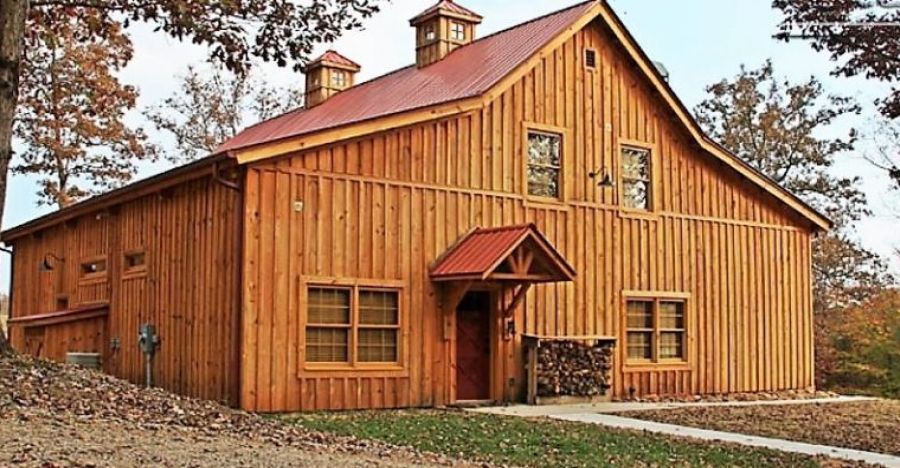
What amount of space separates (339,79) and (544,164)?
8.52 metres

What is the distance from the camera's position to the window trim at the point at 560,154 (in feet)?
58.6

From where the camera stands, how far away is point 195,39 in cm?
1300

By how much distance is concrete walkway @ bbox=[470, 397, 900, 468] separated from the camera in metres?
11.5

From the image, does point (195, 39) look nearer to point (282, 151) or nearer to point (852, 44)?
point (282, 151)

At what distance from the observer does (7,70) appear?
12.2 meters

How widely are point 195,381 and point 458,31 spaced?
958 cm

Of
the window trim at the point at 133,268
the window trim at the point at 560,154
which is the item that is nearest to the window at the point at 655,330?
the window trim at the point at 560,154

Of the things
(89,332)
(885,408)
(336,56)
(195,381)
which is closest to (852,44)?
(885,408)

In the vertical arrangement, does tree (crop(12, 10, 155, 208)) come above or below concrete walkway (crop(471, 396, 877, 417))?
above

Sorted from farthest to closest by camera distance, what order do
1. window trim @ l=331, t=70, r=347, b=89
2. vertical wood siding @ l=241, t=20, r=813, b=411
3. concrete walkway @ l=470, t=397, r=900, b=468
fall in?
window trim @ l=331, t=70, r=347, b=89 → vertical wood siding @ l=241, t=20, r=813, b=411 → concrete walkway @ l=470, t=397, r=900, b=468

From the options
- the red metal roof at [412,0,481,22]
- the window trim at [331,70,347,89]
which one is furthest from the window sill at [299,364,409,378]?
the window trim at [331,70,347,89]

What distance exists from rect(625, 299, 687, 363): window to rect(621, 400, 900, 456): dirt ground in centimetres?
218

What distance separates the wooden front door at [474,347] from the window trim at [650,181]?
11.5 feet

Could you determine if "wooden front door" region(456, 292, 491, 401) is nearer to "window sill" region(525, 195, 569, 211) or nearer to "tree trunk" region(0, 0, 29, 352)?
"window sill" region(525, 195, 569, 211)
